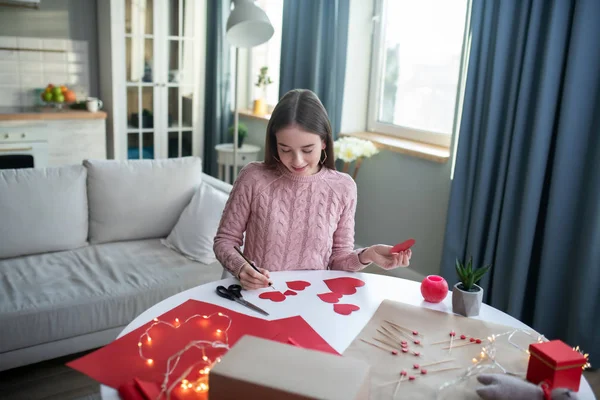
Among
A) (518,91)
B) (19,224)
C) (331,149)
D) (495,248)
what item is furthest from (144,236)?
(518,91)

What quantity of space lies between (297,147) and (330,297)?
1.28ft

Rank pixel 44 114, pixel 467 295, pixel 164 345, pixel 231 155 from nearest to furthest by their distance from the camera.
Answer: pixel 164 345 < pixel 467 295 < pixel 44 114 < pixel 231 155

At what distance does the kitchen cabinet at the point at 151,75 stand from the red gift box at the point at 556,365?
4.07m

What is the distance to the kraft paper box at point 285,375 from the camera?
767 mm

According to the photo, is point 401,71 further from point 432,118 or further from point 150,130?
point 150,130

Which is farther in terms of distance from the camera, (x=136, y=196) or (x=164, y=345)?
(x=136, y=196)

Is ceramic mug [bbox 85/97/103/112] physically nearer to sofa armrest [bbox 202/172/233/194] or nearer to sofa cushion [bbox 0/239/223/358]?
sofa armrest [bbox 202/172/233/194]

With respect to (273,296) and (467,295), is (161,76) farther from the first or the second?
(467,295)

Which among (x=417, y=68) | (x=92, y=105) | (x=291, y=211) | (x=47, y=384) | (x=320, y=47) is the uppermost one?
(x=320, y=47)

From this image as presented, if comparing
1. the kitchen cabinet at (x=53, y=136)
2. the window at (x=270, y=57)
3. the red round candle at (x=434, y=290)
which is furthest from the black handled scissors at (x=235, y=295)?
the window at (x=270, y=57)

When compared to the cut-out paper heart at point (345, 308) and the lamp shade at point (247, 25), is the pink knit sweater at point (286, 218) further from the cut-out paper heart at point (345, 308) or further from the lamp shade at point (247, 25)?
the lamp shade at point (247, 25)

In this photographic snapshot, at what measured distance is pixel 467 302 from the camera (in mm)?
1259

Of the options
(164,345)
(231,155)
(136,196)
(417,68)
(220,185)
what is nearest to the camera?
(164,345)

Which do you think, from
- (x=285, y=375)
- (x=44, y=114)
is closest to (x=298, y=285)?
(x=285, y=375)
